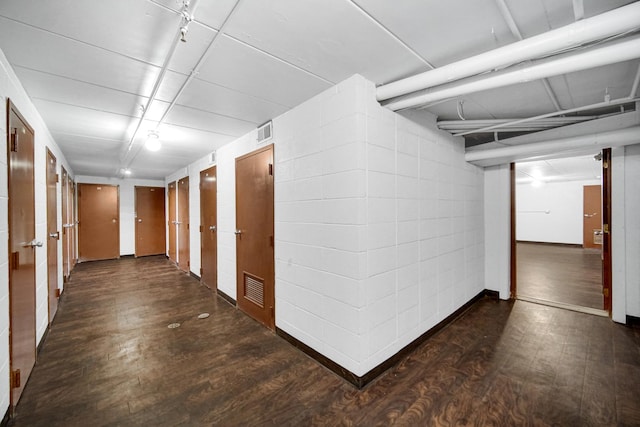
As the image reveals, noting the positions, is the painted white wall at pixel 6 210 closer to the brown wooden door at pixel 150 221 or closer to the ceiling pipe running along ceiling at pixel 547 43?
the ceiling pipe running along ceiling at pixel 547 43

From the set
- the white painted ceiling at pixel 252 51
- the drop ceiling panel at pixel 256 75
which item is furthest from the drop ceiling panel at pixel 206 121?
the drop ceiling panel at pixel 256 75

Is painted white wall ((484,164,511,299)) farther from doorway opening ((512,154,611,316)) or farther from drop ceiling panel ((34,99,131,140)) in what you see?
drop ceiling panel ((34,99,131,140))

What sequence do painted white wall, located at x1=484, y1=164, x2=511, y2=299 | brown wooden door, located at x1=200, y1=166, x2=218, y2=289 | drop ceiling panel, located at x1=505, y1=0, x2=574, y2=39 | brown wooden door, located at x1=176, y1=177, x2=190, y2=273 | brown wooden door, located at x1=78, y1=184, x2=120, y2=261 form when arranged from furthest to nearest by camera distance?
1. brown wooden door, located at x1=78, y1=184, x2=120, y2=261
2. brown wooden door, located at x1=176, y1=177, x2=190, y2=273
3. brown wooden door, located at x1=200, y1=166, x2=218, y2=289
4. painted white wall, located at x1=484, y1=164, x2=511, y2=299
5. drop ceiling panel, located at x1=505, y1=0, x2=574, y2=39

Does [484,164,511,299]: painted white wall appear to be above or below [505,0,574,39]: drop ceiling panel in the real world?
below

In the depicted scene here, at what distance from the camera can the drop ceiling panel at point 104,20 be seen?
1.25m

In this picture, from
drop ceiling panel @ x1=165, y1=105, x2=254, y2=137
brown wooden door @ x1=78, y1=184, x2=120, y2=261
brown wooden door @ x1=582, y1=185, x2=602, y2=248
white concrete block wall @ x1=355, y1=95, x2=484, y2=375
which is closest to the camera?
white concrete block wall @ x1=355, y1=95, x2=484, y2=375

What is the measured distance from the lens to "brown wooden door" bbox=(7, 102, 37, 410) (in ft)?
5.60

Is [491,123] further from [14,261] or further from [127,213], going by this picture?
[127,213]

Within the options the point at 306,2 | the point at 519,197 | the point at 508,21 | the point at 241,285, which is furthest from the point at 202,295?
the point at 519,197

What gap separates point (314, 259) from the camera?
2248mm

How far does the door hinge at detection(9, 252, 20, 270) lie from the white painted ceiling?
4.23 feet

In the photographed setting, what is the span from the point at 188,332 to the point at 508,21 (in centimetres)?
366

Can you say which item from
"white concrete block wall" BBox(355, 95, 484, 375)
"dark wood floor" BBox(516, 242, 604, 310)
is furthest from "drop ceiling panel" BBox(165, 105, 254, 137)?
"dark wood floor" BBox(516, 242, 604, 310)

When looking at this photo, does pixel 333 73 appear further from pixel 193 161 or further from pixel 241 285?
pixel 193 161
